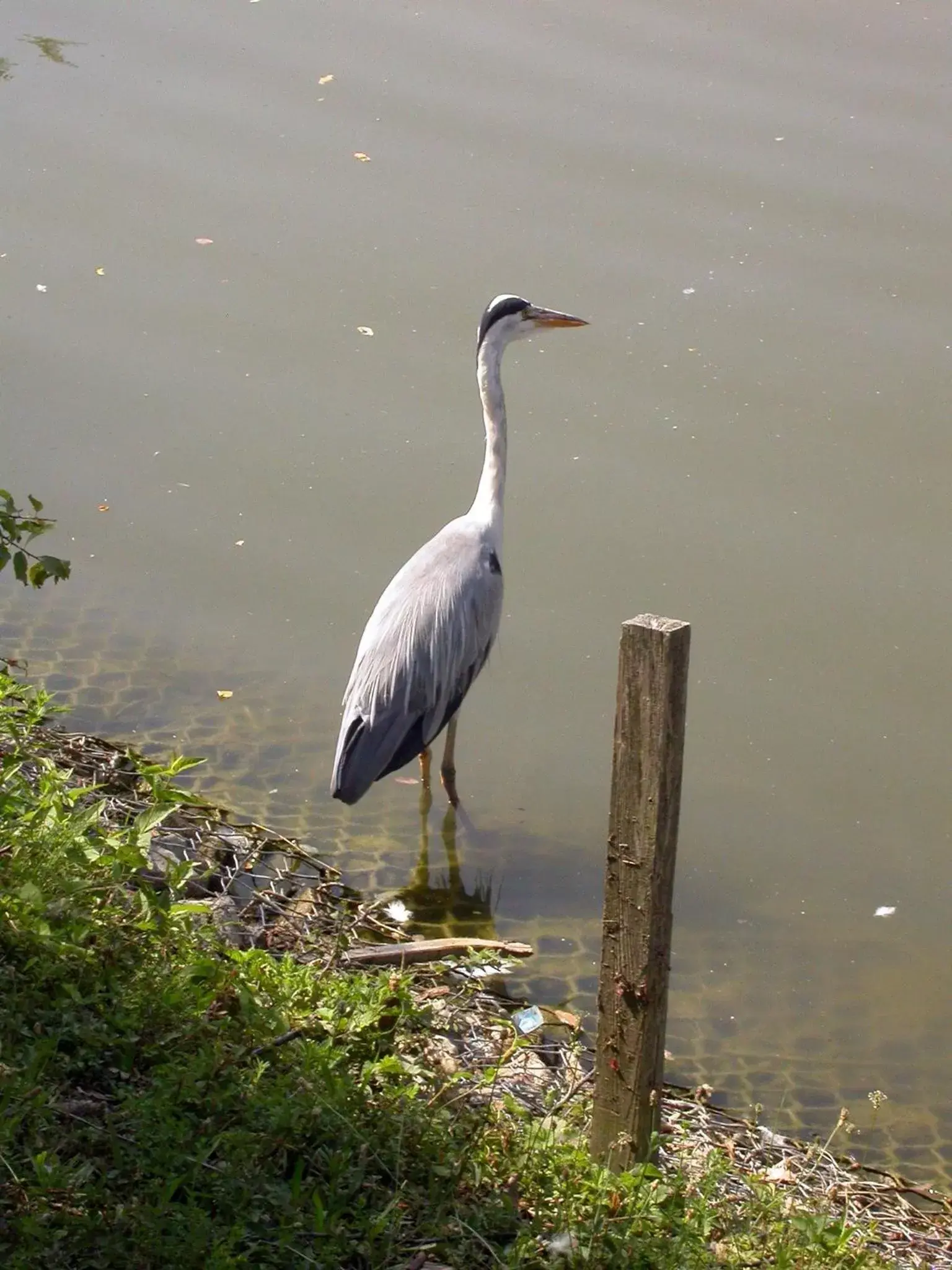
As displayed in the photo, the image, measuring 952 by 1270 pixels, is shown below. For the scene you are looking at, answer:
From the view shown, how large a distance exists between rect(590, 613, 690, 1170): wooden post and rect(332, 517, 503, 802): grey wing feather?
Result: 2.27 metres

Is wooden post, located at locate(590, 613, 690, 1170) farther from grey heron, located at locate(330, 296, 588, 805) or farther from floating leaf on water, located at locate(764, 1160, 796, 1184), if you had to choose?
grey heron, located at locate(330, 296, 588, 805)

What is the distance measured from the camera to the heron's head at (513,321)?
6.22 m

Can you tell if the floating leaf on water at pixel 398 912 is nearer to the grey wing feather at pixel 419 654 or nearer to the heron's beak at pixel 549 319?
the grey wing feather at pixel 419 654

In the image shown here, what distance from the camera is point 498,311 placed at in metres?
6.22

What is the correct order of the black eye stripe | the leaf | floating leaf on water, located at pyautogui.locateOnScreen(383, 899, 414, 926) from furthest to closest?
1. the black eye stripe
2. floating leaf on water, located at pyautogui.locateOnScreen(383, 899, 414, 926)
3. the leaf

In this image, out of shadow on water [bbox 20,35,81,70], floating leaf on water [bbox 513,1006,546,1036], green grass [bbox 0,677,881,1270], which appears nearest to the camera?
green grass [bbox 0,677,881,1270]

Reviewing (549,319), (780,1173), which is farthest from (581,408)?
(780,1173)

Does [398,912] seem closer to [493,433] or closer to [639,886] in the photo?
[493,433]

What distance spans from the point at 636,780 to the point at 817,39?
9.51 m

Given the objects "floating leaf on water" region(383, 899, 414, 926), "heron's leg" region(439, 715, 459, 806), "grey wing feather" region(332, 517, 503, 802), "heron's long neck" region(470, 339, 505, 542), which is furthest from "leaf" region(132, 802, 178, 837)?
"heron's long neck" region(470, 339, 505, 542)

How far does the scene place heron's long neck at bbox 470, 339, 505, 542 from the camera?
6211mm

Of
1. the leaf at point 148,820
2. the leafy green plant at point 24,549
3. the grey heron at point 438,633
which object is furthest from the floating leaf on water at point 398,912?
the leafy green plant at point 24,549

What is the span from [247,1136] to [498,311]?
3.98 m

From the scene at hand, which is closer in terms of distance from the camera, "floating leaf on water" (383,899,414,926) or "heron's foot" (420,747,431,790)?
"floating leaf on water" (383,899,414,926)
